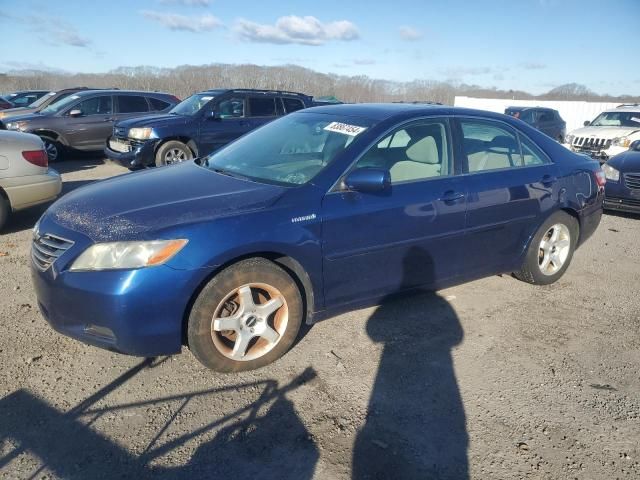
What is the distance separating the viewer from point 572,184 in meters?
4.46

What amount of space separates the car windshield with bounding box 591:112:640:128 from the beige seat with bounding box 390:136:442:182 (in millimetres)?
12032

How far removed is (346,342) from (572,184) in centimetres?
266

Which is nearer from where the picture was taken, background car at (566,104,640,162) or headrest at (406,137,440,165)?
headrest at (406,137,440,165)

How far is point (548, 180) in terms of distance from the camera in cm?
427

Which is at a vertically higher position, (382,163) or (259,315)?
(382,163)

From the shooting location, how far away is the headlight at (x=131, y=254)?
264 cm

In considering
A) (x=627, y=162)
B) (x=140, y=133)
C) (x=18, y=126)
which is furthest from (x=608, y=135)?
(x=18, y=126)

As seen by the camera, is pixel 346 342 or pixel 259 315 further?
pixel 346 342

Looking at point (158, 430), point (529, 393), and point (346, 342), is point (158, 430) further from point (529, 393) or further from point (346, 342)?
point (529, 393)

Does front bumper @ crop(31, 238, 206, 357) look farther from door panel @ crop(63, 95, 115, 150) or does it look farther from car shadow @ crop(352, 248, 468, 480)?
door panel @ crop(63, 95, 115, 150)

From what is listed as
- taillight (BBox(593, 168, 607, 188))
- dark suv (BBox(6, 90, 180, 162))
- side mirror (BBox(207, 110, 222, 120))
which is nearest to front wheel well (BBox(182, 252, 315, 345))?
taillight (BBox(593, 168, 607, 188))

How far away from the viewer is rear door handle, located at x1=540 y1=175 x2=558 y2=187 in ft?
13.9

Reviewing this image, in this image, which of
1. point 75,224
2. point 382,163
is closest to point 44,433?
point 75,224

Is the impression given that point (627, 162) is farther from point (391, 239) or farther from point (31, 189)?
point (31, 189)
